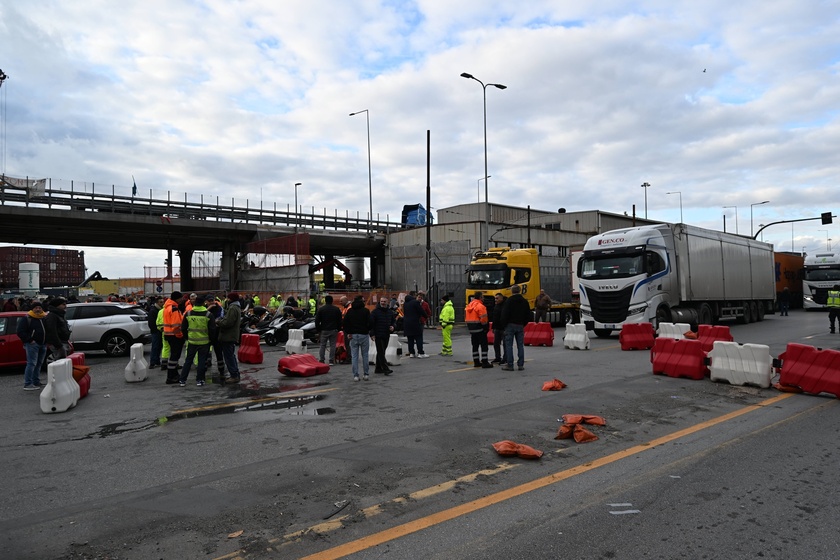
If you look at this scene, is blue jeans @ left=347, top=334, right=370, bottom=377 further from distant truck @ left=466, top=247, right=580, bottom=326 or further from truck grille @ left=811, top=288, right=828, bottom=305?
truck grille @ left=811, top=288, right=828, bottom=305

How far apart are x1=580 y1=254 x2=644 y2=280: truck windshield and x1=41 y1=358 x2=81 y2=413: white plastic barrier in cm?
1480

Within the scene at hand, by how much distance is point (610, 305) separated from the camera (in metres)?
18.0

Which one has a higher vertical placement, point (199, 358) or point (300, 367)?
point (199, 358)

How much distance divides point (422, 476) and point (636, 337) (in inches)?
466

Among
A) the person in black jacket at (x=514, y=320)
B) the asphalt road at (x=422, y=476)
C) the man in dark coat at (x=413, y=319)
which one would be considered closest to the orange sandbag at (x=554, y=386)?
the asphalt road at (x=422, y=476)

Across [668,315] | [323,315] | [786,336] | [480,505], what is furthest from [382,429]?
[786,336]

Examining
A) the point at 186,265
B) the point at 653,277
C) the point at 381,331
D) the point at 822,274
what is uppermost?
the point at 186,265

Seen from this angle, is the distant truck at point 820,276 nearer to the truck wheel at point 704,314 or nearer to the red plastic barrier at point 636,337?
the truck wheel at point 704,314

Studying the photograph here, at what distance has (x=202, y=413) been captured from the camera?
834cm

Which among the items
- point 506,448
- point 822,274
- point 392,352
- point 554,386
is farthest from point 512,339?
point 822,274

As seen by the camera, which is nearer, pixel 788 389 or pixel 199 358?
pixel 788 389

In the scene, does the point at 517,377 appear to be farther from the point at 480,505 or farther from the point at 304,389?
the point at 480,505

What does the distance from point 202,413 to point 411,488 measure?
458cm

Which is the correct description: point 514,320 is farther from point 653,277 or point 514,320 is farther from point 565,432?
point 653,277
